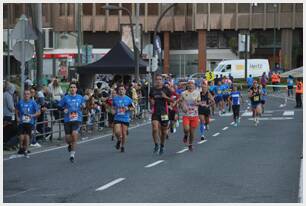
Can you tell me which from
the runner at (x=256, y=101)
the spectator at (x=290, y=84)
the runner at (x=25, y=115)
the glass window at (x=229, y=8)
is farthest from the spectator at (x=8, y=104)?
the glass window at (x=229, y=8)

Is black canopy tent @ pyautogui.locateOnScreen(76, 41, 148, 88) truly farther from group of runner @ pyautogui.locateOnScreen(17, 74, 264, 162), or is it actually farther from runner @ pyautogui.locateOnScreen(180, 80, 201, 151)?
runner @ pyautogui.locateOnScreen(180, 80, 201, 151)

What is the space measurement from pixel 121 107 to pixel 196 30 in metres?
63.4

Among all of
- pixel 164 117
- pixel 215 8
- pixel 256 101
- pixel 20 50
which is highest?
pixel 215 8

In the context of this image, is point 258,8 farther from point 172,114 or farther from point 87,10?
point 172,114

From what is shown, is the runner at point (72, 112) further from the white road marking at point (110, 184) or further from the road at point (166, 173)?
the white road marking at point (110, 184)

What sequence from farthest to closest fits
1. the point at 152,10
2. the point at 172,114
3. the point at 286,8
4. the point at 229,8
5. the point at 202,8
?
1. the point at 152,10
2. the point at 202,8
3. the point at 229,8
4. the point at 286,8
5. the point at 172,114

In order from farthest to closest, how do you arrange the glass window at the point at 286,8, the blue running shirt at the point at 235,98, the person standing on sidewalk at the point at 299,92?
the glass window at the point at 286,8 < the person standing on sidewalk at the point at 299,92 < the blue running shirt at the point at 235,98

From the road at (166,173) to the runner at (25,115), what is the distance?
0.43 metres

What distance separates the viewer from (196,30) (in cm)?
8181

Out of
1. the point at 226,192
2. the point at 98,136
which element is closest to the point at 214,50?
the point at 98,136

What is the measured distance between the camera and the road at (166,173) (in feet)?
36.9

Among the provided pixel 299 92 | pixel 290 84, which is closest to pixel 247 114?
pixel 299 92

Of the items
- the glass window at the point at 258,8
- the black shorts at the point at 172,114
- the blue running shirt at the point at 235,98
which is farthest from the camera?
the glass window at the point at 258,8

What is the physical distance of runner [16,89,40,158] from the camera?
1805 cm
